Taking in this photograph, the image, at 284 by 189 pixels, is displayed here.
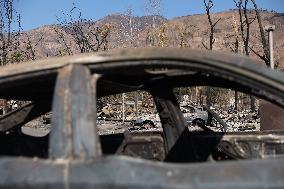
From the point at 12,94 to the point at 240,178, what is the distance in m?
1.84

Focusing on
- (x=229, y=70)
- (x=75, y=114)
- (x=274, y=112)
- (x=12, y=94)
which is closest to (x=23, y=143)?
(x=12, y=94)

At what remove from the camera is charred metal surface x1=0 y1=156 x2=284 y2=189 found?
241 centimetres

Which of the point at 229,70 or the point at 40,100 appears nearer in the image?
the point at 229,70

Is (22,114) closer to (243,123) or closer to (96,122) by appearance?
(96,122)

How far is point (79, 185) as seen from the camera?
2.53 m

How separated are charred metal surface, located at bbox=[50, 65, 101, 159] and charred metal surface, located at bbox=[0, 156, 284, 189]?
72 mm

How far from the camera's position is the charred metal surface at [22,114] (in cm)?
412

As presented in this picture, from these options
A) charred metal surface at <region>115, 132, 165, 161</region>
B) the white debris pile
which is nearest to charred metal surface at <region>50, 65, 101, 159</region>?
charred metal surface at <region>115, 132, 165, 161</region>

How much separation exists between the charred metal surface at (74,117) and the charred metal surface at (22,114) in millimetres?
1260

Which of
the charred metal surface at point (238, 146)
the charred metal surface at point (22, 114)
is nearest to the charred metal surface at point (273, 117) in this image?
the charred metal surface at point (238, 146)

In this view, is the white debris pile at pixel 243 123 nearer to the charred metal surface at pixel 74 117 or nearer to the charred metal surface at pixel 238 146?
the charred metal surface at pixel 238 146

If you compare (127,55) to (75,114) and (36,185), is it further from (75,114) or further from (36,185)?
(36,185)

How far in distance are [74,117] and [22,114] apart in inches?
61.0

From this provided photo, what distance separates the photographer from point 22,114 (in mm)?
4164
